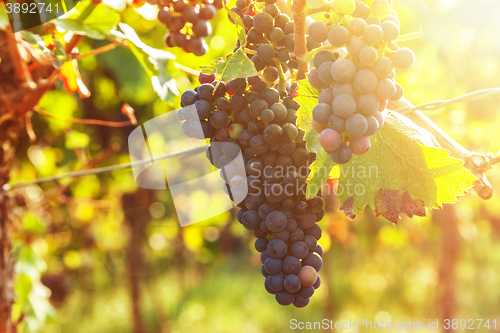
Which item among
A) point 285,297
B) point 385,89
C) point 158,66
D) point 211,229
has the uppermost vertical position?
point 385,89

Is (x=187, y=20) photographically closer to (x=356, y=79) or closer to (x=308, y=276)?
(x=356, y=79)

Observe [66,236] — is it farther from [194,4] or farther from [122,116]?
[194,4]

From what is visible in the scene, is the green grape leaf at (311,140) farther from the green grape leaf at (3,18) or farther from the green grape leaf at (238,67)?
the green grape leaf at (3,18)

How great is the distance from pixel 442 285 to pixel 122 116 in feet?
11.3

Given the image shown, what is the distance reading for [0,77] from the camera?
1.14 meters

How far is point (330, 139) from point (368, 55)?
120 mm

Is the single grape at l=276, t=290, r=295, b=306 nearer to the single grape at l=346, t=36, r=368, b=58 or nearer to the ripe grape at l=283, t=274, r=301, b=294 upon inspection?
the ripe grape at l=283, t=274, r=301, b=294

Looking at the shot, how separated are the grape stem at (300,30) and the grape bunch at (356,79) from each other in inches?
1.9

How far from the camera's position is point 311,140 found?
1.80ft

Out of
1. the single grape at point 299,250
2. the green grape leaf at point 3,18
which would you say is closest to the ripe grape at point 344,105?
the single grape at point 299,250

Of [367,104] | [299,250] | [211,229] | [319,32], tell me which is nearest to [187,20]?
[319,32]

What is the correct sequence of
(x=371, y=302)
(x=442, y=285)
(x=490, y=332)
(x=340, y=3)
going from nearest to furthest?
(x=340, y=3) → (x=442, y=285) → (x=490, y=332) → (x=371, y=302)

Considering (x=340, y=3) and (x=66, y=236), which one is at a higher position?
(x=340, y=3)

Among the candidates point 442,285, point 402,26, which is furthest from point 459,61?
point 442,285
